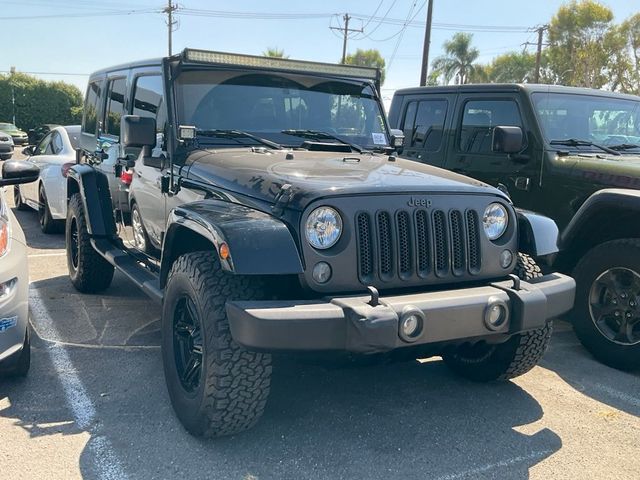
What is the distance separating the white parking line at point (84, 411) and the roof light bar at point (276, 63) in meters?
2.17

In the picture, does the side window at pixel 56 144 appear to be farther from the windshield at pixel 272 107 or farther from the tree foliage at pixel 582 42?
the tree foliage at pixel 582 42

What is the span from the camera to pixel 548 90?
545cm

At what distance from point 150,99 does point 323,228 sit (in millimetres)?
2232

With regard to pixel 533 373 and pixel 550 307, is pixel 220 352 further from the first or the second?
pixel 533 373

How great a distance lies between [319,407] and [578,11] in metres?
37.8

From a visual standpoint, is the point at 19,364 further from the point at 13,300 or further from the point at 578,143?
the point at 578,143

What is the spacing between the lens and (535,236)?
339 cm

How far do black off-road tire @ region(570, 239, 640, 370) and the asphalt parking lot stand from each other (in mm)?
111

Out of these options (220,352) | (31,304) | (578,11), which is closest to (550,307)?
(220,352)

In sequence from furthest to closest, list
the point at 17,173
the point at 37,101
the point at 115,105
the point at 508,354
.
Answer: the point at 37,101, the point at 115,105, the point at 17,173, the point at 508,354

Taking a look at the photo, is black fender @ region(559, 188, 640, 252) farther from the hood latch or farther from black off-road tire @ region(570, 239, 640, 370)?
the hood latch

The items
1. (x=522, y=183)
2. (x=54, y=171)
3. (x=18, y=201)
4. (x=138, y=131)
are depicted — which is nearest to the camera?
(x=138, y=131)

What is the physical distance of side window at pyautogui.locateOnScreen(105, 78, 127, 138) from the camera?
5121 millimetres

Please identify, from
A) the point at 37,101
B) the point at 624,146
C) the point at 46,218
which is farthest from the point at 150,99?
the point at 37,101
